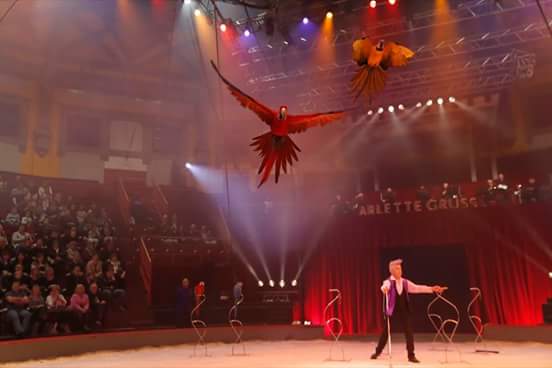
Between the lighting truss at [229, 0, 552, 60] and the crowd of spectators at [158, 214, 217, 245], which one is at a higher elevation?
the lighting truss at [229, 0, 552, 60]

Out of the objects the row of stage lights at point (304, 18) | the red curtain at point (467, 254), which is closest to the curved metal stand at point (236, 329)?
the red curtain at point (467, 254)

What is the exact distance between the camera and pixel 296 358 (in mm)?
7402

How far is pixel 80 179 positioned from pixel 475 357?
40.0ft

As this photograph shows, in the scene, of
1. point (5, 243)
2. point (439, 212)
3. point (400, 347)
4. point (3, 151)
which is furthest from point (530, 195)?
point (3, 151)

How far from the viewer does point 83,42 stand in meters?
14.9

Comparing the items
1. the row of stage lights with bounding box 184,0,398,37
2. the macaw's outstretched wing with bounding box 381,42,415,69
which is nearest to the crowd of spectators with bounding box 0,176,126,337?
the row of stage lights with bounding box 184,0,398,37

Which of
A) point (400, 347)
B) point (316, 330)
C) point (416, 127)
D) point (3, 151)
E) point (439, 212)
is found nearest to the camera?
point (400, 347)

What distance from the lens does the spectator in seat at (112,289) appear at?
982 centimetres

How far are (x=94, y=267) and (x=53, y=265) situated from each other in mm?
731

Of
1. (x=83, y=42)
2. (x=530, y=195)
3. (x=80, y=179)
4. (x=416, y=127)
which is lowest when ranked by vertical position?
(x=530, y=195)

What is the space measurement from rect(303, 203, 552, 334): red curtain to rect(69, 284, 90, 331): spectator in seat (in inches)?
203

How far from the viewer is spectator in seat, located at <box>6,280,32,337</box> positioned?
7805 mm

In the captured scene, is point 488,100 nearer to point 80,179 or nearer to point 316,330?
point 316,330

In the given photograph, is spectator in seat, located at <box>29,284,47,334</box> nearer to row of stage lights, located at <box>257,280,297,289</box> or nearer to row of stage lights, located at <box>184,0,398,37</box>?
row of stage lights, located at <box>257,280,297,289</box>
